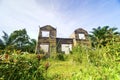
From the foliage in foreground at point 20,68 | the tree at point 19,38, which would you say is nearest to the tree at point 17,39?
the tree at point 19,38

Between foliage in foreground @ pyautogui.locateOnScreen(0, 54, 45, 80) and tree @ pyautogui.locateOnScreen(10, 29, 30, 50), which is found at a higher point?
tree @ pyautogui.locateOnScreen(10, 29, 30, 50)

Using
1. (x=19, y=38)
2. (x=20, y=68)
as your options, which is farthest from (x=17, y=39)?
(x=20, y=68)

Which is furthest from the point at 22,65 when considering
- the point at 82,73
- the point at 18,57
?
the point at 82,73

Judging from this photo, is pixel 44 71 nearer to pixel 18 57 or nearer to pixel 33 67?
pixel 33 67

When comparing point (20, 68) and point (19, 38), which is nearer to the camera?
point (20, 68)

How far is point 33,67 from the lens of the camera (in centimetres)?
303

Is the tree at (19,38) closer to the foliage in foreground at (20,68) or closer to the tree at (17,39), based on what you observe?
the tree at (17,39)

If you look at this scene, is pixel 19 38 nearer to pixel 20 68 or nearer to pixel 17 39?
pixel 17 39

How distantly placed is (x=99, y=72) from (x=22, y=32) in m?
Answer: 30.9

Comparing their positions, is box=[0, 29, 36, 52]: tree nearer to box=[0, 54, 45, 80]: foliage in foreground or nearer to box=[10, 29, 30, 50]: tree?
box=[10, 29, 30, 50]: tree

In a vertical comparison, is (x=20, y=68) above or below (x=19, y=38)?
below

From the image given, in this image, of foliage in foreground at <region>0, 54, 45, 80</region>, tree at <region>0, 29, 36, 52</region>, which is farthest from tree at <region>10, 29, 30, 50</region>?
foliage in foreground at <region>0, 54, 45, 80</region>

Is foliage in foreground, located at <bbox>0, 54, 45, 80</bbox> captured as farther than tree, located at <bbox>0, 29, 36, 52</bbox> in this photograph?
No

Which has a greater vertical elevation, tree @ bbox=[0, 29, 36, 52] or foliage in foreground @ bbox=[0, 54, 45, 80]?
tree @ bbox=[0, 29, 36, 52]
